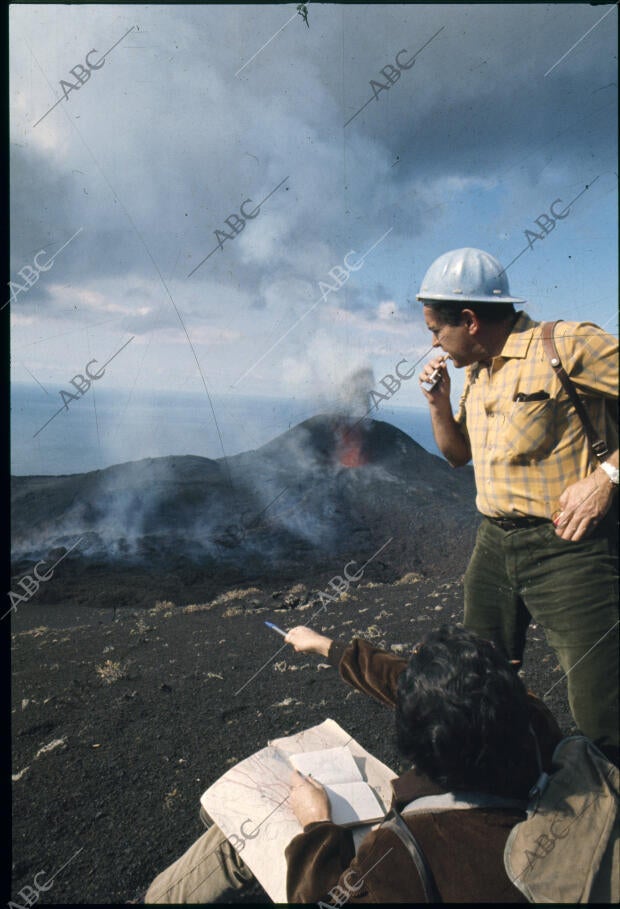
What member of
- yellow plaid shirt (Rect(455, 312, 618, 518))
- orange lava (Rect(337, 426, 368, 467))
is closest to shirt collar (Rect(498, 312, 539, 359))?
yellow plaid shirt (Rect(455, 312, 618, 518))

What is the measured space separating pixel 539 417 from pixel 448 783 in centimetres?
131

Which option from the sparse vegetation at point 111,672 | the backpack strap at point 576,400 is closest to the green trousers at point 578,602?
the backpack strap at point 576,400

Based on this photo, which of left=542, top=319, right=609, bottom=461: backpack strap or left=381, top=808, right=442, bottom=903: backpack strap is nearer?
left=381, top=808, right=442, bottom=903: backpack strap

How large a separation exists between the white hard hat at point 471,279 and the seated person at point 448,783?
1.29 m

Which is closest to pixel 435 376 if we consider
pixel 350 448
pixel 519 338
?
pixel 519 338

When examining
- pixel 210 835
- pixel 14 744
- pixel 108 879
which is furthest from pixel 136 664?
pixel 210 835

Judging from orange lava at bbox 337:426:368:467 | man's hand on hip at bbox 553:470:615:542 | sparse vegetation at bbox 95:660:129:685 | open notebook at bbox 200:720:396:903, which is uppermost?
orange lava at bbox 337:426:368:467

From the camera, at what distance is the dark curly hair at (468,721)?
1675 mm

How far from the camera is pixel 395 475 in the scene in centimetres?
1438

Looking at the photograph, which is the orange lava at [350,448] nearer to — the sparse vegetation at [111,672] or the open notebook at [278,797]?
the sparse vegetation at [111,672]

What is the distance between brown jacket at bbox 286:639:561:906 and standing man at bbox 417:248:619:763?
0.53 metres

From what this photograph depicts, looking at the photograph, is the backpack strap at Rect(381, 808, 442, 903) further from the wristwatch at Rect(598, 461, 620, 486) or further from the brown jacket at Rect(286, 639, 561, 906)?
the wristwatch at Rect(598, 461, 620, 486)

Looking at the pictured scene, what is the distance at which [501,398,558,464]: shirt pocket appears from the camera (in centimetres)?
237

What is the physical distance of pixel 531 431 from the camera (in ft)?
7.86
